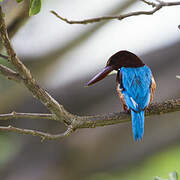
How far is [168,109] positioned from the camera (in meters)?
2.23

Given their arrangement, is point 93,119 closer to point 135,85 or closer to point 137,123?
point 137,123

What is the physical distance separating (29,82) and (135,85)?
85cm

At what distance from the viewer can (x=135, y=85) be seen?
2635 mm

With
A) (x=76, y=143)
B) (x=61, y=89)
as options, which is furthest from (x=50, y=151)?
(x=61, y=89)

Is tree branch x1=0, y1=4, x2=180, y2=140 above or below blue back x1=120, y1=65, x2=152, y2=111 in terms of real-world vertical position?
above

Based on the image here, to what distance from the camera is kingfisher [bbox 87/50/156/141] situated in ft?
8.09

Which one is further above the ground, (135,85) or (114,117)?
(114,117)

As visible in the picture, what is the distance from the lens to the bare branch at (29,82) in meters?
1.81

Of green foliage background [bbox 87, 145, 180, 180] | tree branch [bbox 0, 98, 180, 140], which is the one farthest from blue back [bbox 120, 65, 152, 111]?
green foliage background [bbox 87, 145, 180, 180]

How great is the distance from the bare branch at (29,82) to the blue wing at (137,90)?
439mm

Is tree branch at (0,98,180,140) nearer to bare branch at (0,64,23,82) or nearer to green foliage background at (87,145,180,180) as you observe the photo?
bare branch at (0,64,23,82)

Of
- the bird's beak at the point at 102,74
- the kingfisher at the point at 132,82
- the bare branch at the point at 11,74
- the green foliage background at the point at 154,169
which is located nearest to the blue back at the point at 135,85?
the kingfisher at the point at 132,82

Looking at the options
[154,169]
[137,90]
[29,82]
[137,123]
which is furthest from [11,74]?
[154,169]

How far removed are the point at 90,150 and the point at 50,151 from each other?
438mm
